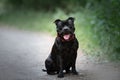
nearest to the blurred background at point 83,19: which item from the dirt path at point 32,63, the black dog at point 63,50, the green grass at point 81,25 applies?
the green grass at point 81,25

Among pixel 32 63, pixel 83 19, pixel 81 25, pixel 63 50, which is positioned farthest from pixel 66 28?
pixel 83 19

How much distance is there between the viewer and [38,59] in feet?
40.3

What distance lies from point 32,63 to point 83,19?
636 centimetres

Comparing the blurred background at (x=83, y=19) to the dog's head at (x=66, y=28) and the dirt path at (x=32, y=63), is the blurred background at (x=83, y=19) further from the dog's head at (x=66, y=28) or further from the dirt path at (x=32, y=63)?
the dog's head at (x=66, y=28)

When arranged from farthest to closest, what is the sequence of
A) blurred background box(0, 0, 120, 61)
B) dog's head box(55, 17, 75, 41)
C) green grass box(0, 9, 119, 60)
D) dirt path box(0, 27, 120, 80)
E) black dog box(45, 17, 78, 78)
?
green grass box(0, 9, 119, 60) → blurred background box(0, 0, 120, 61) → dirt path box(0, 27, 120, 80) → black dog box(45, 17, 78, 78) → dog's head box(55, 17, 75, 41)

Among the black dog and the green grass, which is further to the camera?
the green grass

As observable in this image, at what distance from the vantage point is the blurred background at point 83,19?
12602 mm

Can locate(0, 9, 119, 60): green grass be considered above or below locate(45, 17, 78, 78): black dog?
above

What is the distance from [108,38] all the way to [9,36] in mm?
6123

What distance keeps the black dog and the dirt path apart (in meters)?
0.22

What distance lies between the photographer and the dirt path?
9758 mm

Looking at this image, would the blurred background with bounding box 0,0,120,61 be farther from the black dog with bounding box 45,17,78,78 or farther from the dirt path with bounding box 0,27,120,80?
the black dog with bounding box 45,17,78,78

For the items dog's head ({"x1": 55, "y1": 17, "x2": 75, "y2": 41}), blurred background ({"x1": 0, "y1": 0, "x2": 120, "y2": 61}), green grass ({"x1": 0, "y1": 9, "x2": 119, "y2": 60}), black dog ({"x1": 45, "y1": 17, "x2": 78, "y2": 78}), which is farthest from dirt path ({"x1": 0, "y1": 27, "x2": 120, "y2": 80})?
dog's head ({"x1": 55, "y1": 17, "x2": 75, "y2": 41})

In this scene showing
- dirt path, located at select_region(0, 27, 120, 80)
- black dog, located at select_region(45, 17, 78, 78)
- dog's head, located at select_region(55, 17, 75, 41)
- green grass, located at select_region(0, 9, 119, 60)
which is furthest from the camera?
green grass, located at select_region(0, 9, 119, 60)
